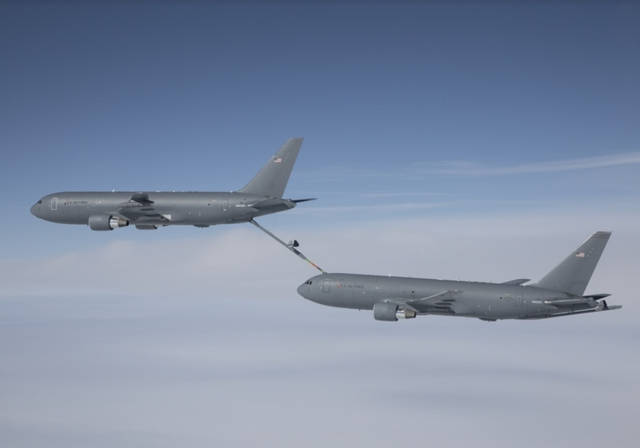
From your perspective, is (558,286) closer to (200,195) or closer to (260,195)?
(260,195)

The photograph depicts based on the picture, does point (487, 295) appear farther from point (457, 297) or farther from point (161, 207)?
point (161, 207)

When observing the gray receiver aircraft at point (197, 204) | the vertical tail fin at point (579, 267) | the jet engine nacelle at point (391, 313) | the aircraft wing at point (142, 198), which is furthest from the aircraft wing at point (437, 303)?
the aircraft wing at point (142, 198)

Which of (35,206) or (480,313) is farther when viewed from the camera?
(35,206)

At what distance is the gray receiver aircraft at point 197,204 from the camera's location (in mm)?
67188

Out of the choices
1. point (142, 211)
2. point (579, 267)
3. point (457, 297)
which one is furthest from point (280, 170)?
point (579, 267)

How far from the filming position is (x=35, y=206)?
77938mm

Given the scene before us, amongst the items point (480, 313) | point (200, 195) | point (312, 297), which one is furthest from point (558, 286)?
point (200, 195)

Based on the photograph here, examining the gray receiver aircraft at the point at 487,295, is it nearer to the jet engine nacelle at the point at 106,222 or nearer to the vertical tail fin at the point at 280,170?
the vertical tail fin at the point at 280,170

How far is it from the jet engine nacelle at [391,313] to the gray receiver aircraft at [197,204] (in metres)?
13.7

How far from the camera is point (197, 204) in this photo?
68.6 m

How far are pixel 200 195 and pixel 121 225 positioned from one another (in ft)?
31.7

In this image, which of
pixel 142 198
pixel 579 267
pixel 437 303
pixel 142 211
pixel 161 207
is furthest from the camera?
pixel 142 211

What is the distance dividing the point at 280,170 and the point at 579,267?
31708 mm

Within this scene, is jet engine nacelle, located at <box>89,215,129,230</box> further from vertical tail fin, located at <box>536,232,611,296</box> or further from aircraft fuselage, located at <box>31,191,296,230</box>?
vertical tail fin, located at <box>536,232,611,296</box>
